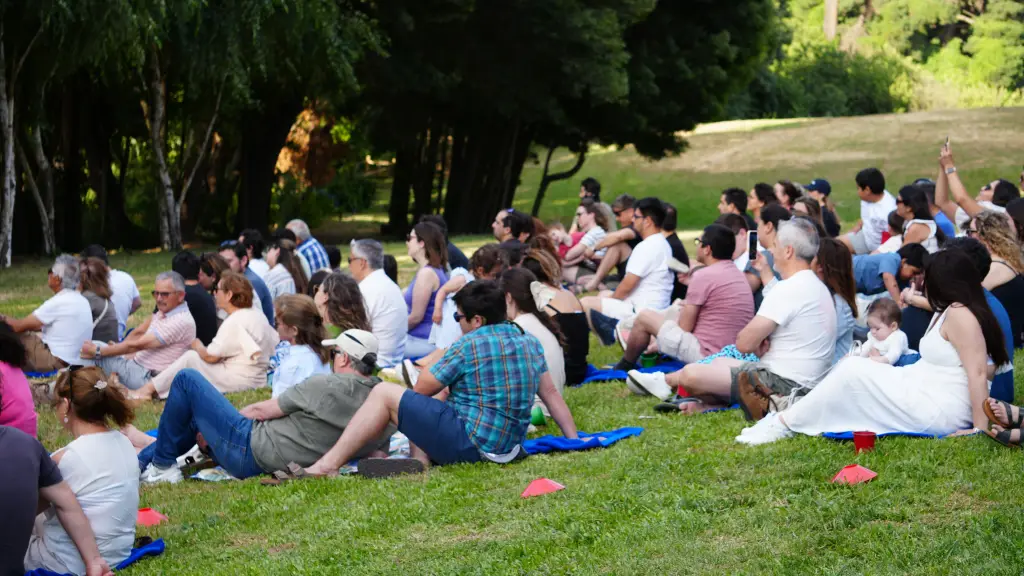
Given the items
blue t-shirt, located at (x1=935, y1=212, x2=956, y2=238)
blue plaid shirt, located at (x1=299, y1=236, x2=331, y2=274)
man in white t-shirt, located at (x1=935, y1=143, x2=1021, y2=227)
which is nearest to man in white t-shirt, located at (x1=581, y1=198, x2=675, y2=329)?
man in white t-shirt, located at (x1=935, y1=143, x2=1021, y2=227)

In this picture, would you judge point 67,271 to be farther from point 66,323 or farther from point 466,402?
point 466,402

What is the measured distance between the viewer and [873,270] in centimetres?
1131

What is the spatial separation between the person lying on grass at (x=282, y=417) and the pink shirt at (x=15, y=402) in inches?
30.4

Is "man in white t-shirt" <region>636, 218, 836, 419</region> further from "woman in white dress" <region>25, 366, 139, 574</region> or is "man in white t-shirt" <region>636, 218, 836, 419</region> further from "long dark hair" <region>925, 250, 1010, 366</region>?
"woman in white dress" <region>25, 366, 139, 574</region>

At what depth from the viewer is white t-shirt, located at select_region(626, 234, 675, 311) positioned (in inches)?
457

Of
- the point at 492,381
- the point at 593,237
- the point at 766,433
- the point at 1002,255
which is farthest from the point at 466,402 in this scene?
the point at 593,237

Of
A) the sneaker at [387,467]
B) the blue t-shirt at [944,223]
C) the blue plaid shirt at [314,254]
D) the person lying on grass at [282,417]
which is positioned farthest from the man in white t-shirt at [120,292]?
the blue t-shirt at [944,223]

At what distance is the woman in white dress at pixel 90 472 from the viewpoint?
552cm

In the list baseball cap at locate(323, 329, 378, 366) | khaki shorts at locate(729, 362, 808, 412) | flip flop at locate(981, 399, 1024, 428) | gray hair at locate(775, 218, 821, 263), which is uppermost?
gray hair at locate(775, 218, 821, 263)

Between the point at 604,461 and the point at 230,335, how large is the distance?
3.95m

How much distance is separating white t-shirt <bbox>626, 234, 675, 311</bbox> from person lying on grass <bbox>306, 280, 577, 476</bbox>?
446cm

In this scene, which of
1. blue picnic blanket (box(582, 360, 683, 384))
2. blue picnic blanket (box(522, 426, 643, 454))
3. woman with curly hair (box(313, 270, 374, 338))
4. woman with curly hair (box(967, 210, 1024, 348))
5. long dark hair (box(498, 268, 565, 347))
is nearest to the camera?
blue picnic blanket (box(522, 426, 643, 454))

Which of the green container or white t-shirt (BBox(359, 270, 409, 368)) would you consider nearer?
the green container

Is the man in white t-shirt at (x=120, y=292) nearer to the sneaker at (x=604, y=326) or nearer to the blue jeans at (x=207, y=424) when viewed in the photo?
the blue jeans at (x=207, y=424)
